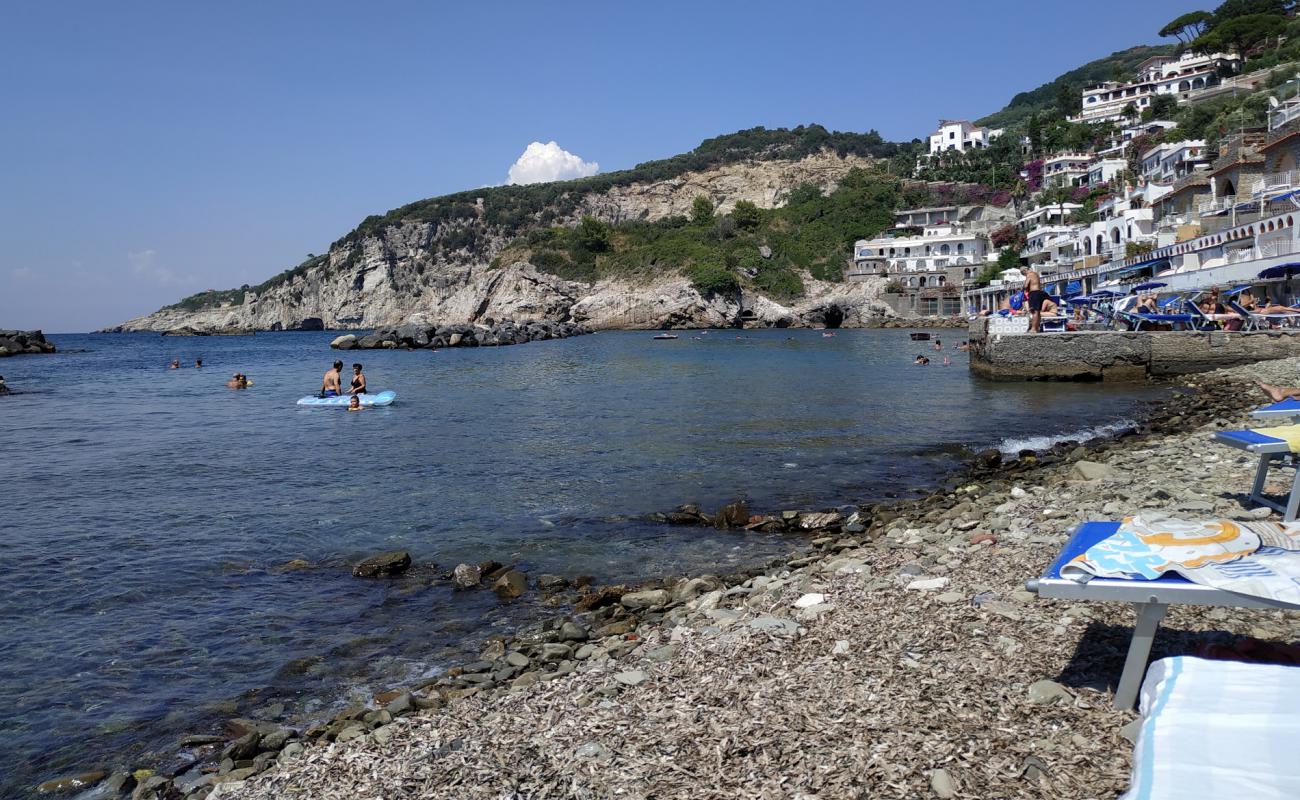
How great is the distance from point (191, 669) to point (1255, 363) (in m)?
30.2

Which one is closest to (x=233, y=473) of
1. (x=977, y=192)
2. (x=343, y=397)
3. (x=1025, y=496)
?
(x=343, y=397)

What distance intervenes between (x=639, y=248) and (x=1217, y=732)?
363 feet

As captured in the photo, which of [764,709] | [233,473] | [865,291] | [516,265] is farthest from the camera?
[516,265]

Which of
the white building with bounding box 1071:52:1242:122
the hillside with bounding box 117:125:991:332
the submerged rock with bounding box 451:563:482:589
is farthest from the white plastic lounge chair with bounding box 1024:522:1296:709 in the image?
the white building with bounding box 1071:52:1242:122

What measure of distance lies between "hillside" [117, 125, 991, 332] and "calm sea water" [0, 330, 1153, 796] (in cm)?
7017

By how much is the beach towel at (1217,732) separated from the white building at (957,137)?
511ft

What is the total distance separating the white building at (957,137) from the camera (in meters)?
145

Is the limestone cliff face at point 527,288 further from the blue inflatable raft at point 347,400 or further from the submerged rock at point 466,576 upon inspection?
the submerged rock at point 466,576

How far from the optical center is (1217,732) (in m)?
3.33

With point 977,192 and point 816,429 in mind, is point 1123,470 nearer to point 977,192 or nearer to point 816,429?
point 816,429

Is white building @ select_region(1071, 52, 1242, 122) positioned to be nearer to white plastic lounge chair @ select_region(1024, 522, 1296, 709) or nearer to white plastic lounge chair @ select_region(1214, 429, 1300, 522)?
white plastic lounge chair @ select_region(1214, 429, 1300, 522)

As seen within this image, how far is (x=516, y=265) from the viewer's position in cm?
10956

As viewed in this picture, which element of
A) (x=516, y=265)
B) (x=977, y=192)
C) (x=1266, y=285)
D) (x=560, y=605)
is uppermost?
(x=977, y=192)

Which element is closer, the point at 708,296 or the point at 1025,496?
the point at 1025,496
